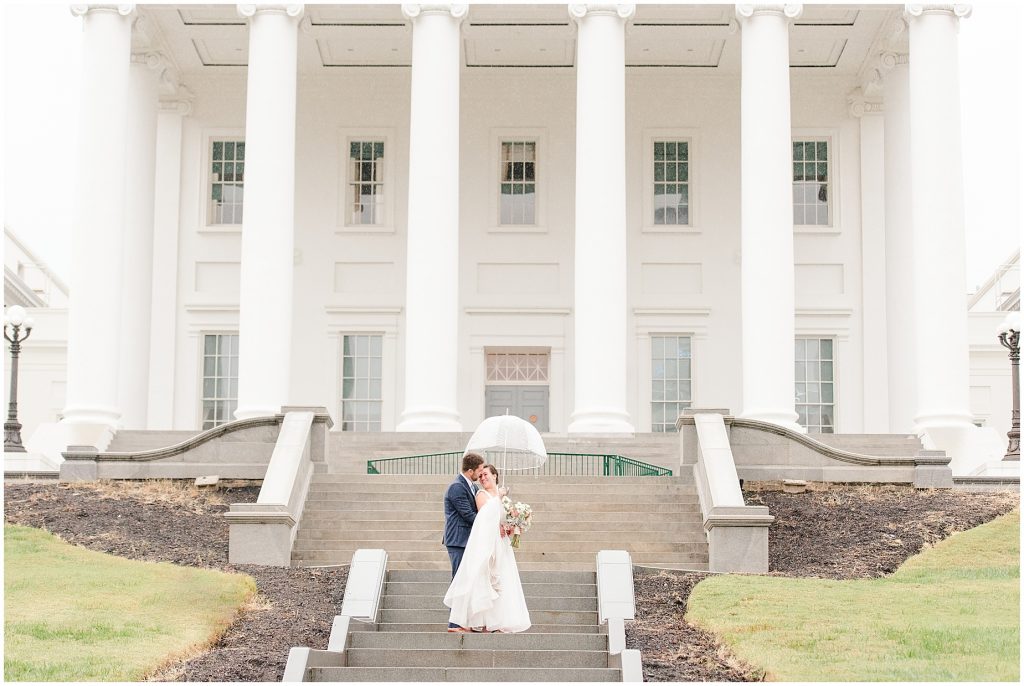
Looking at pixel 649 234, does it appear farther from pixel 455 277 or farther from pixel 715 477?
pixel 715 477

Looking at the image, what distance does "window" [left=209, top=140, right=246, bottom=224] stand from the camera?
3931 cm

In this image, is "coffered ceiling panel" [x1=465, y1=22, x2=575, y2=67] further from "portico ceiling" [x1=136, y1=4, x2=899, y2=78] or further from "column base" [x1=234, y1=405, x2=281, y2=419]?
"column base" [x1=234, y1=405, x2=281, y2=419]

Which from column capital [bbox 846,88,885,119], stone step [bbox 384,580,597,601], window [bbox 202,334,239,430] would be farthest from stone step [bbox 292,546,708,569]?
column capital [bbox 846,88,885,119]

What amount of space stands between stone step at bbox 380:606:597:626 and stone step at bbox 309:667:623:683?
2334 millimetres

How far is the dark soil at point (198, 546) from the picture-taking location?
50.7 feet

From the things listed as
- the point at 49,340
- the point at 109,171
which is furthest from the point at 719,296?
the point at 49,340

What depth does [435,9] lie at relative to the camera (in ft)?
108

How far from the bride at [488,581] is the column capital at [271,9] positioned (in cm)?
1988

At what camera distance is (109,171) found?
32969 mm

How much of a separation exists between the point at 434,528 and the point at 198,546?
333 centimetres

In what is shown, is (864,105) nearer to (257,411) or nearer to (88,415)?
(257,411)

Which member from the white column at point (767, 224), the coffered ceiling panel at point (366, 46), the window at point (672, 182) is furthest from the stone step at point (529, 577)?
the window at point (672, 182)

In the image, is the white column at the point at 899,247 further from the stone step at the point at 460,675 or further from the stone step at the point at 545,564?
the stone step at the point at 460,675

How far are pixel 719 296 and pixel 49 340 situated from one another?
72.9 feet
